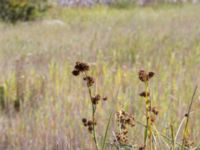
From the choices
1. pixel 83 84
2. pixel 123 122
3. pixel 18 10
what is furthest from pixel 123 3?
pixel 123 122

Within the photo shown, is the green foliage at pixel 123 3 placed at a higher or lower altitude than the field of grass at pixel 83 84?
higher

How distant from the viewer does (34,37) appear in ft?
27.0

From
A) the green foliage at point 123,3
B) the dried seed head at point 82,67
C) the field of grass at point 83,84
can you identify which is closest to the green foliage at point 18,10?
the field of grass at point 83,84

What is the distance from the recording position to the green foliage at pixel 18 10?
1160cm

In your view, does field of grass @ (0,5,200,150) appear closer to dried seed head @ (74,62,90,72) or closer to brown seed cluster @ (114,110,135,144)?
brown seed cluster @ (114,110,135,144)

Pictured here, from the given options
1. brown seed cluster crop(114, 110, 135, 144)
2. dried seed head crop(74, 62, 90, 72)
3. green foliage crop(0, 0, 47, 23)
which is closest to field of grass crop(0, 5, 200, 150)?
brown seed cluster crop(114, 110, 135, 144)

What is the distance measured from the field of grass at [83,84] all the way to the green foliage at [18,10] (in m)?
2.90

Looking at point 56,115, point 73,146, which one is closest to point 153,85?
point 56,115

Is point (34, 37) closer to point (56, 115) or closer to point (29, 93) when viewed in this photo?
point (29, 93)

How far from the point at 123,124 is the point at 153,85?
99.1 inches

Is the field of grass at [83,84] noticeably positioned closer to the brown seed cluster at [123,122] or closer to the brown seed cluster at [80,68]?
the brown seed cluster at [123,122]

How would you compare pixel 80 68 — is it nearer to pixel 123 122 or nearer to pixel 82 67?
pixel 82 67

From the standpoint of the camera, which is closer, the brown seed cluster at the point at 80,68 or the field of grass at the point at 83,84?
the brown seed cluster at the point at 80,68

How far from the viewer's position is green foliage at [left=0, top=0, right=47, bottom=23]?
11.6 metres
